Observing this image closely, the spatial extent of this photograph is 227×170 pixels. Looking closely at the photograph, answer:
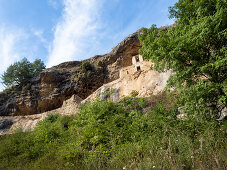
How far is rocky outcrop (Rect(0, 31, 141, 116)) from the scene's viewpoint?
858 inches

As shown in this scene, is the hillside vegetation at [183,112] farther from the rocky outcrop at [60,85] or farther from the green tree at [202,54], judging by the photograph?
the rocky outcrop at [60,85]

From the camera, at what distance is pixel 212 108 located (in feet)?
18.4

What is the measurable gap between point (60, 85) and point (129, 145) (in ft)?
68.4

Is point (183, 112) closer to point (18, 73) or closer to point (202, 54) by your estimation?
point (202, 54)

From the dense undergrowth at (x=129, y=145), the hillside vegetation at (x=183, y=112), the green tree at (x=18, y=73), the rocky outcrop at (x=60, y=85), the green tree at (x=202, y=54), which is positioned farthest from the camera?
the green tree at (x=18, y=73)

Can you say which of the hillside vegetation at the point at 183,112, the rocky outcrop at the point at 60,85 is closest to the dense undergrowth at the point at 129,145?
the hillside vegetation at the point at 183,112

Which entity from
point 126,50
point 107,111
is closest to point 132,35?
point 126,50

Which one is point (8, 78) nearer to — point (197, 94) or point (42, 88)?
point (42, 88)

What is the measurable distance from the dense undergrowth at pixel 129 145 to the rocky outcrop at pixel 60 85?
A: 1326 cm

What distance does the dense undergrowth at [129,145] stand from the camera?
335cm

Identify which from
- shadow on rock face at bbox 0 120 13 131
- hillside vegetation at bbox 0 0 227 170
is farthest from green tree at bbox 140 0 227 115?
shadow on rock face at bbox 0 120 13 131

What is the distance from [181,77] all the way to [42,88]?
22992 mm

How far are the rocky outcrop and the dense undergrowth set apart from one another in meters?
13.3

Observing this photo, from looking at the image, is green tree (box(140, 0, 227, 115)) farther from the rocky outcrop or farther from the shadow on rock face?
the shadow on rock face
